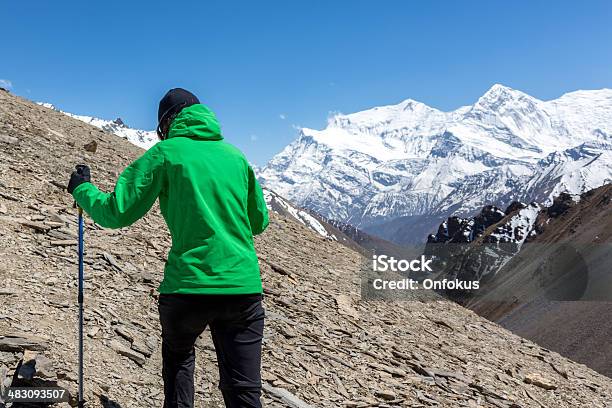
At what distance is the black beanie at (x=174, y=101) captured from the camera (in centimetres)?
530

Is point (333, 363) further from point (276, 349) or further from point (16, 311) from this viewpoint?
point (16, 311)

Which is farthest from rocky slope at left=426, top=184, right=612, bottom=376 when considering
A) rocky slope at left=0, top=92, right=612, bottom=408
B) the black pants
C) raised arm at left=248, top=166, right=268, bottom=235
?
the black pants

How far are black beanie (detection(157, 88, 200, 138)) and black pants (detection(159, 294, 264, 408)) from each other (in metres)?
1.76

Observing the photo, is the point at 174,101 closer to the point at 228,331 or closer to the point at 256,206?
the point at 256,206

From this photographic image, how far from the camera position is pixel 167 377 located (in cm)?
539

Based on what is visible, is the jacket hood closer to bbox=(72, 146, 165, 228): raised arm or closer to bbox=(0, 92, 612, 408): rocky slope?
bbox=(72, 146, 165, 228): raised arm

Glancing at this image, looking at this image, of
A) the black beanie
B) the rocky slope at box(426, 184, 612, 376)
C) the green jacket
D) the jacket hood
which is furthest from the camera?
the rocky slope at box(426, 184, 612, 376)

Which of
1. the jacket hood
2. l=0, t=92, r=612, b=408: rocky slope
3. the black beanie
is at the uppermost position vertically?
the black beanie

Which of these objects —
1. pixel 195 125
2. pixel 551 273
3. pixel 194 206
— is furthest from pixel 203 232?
pixel 551 273

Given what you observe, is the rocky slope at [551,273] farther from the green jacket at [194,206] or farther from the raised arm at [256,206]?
the green jacket at [194,206]

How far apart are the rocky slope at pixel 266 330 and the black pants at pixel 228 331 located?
2.19 meters

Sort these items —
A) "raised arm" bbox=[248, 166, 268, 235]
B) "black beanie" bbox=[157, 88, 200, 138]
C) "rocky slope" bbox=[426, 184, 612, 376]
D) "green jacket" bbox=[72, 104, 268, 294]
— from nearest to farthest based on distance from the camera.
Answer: "green jacket" bbox=[72, 104, 268, 294], "black beanie" bbox=[157, 88, 200, 138], "raised arm" bbox=[248, 166, 268, 235], "rocky slope" bbox=[426, 184, 612, 376]

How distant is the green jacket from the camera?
15.6ft

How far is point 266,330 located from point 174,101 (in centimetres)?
579
